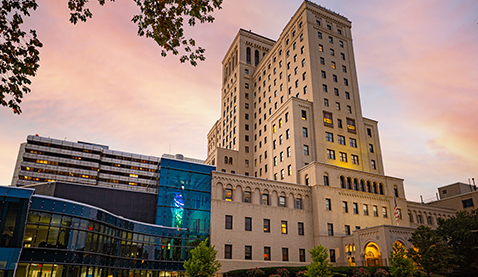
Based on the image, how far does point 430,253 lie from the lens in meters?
40.0

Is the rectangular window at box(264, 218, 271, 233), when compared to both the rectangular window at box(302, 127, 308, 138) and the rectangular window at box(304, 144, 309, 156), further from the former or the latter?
the rectangular window at box(302, 127, 308, 138)

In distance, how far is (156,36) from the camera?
14234 mm

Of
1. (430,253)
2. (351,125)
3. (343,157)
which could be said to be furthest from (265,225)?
(351,125)

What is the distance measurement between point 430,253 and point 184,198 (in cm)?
3166

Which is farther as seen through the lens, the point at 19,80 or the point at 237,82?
the point at 237,82

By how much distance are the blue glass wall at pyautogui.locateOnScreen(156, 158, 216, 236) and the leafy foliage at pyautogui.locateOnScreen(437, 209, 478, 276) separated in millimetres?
32777

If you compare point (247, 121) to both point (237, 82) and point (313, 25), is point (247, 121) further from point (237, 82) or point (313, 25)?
point (313, 25)

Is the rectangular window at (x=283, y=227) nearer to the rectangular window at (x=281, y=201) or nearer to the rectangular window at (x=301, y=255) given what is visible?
the rectangular window at (x=281, y=201)

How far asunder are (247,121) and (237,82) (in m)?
12.4

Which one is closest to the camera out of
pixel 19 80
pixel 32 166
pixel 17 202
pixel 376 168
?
pixel 19 80

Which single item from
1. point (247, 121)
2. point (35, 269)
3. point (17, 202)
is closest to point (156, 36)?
point (17, 202)

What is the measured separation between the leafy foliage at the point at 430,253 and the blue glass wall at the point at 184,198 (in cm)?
2691

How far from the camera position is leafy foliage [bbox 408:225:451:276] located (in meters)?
39.7

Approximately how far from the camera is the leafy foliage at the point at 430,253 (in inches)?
1561
